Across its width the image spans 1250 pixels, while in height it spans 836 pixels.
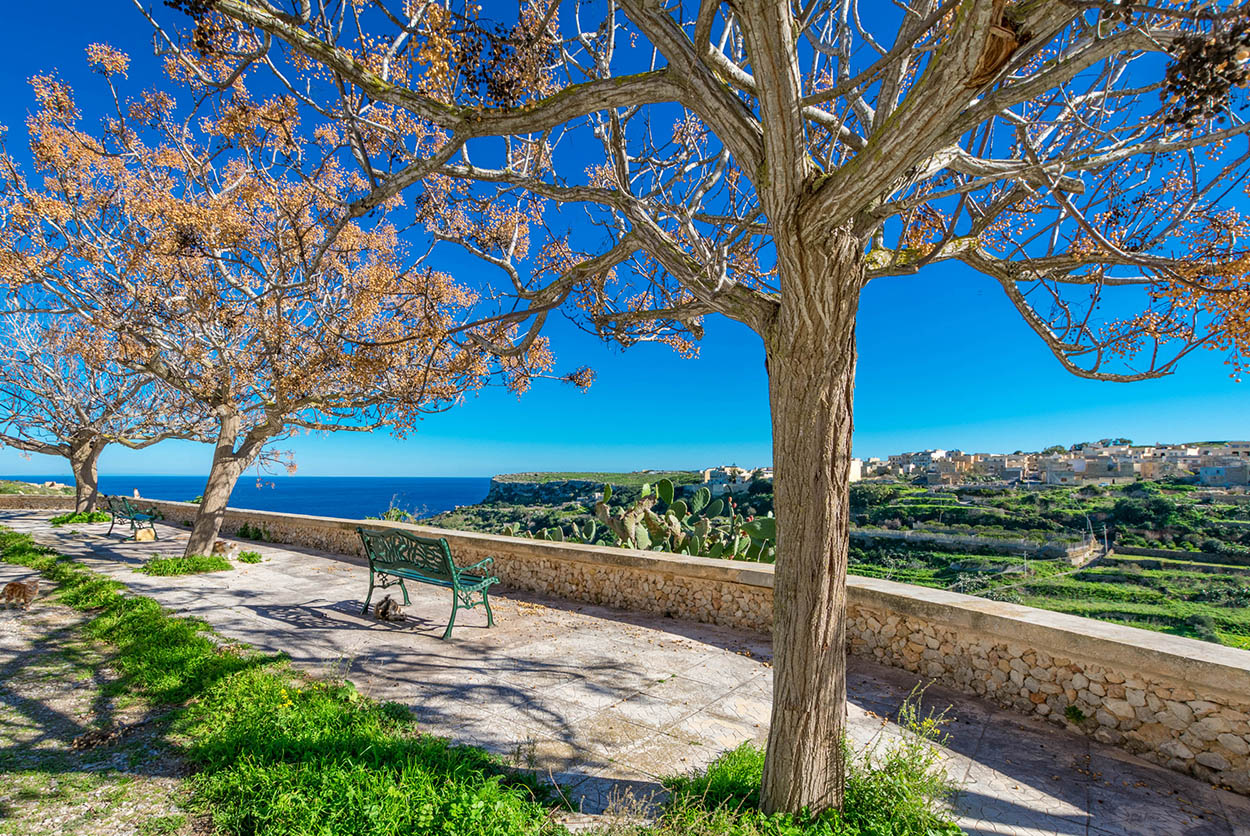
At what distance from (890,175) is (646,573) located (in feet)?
17.5

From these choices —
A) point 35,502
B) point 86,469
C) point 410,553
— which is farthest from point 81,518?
point 410,553

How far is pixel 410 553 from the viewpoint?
246 inches

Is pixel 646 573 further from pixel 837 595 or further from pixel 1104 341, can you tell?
pixel 1104 341

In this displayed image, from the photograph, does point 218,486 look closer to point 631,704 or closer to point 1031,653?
point 631,704

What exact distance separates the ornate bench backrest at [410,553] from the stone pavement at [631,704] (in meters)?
0.60

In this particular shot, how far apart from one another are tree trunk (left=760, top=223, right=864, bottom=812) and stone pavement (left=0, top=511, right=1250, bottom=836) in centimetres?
76

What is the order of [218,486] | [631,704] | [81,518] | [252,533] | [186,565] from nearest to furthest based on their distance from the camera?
[631,704], [186,565], [218,486], [252,533], [81,518]

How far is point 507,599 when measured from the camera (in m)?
7.34

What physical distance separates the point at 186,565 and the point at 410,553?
508 centimetres

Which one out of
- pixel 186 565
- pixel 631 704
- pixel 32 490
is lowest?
pixel 631 704

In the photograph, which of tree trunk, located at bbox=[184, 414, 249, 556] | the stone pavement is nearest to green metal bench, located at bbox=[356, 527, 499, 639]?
the stone pavement

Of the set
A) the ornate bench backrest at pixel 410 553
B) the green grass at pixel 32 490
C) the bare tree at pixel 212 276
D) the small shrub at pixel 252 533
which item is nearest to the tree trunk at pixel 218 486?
the bare tree at pixel 212 276

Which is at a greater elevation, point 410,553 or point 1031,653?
point 410,553

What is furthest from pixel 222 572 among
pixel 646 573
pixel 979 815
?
pixel 979 815
